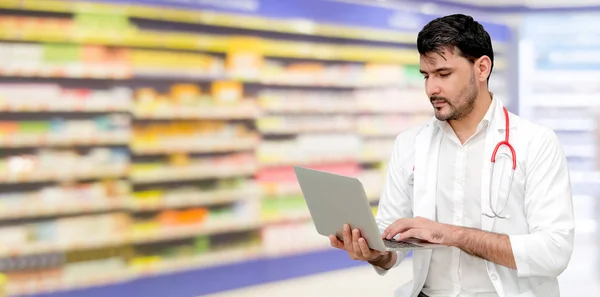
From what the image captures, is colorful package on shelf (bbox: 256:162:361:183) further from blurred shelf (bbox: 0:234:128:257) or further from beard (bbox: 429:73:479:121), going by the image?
beard (bbox: 429:73:479:121)

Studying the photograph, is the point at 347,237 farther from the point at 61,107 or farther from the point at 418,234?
the point at 61,107

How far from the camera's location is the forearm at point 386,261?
224cm

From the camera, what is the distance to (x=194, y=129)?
18.3 ft

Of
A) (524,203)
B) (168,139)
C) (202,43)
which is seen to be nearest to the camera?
(524,203)

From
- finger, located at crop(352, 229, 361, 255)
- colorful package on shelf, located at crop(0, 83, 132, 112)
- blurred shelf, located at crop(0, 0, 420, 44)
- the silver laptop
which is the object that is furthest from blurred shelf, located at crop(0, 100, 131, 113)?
finger, located at crop(352, 229, 361, 255)

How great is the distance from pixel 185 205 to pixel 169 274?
54 centimetres

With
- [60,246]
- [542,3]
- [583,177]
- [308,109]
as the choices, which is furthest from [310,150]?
[583,177]

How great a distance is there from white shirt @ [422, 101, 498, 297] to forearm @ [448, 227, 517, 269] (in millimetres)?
110

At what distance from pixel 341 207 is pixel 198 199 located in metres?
3.63

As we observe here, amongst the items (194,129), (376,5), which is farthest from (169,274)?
(376,5)

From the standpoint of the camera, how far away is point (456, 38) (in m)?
2.10

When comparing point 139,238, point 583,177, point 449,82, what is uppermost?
point 449,82

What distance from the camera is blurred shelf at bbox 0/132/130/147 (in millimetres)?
4668

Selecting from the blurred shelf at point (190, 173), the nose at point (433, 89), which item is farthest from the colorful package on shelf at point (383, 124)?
the nose at point (433, 89)
